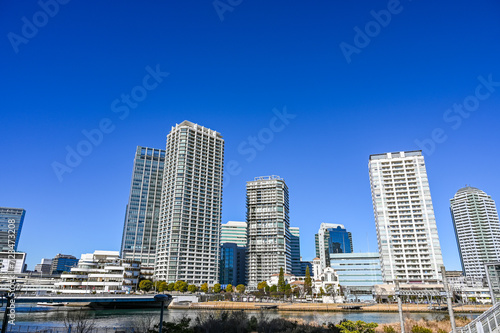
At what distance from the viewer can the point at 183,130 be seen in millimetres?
152500

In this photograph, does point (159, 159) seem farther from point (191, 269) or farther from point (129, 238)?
point (191, 269)

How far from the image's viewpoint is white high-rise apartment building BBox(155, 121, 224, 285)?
13388 cm

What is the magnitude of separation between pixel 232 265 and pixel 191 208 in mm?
57665

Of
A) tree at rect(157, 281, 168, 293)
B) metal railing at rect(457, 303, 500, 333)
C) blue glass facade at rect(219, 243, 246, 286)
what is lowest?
tree at rect(157, 281, 168, 293)

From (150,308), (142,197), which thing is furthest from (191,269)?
(142,197)

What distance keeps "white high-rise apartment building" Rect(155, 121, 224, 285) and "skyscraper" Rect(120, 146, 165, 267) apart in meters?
26.3

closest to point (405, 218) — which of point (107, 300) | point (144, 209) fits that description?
point (107, 300)

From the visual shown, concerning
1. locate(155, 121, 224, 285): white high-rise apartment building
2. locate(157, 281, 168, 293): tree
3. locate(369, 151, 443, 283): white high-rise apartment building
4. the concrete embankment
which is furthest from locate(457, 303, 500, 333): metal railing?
locate(155, 121, 224, 285): white high-rise apartment building

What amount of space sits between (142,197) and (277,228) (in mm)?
74099

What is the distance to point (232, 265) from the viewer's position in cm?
18338

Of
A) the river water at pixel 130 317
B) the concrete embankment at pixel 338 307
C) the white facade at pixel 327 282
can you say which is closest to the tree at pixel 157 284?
the concrete embankment at pixel 338 307

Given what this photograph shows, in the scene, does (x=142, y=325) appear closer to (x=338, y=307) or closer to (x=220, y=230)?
(x=338, y=307)

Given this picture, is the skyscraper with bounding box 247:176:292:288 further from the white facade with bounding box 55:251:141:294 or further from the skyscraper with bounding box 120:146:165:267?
the white facade with bounding box 55:251:141:294

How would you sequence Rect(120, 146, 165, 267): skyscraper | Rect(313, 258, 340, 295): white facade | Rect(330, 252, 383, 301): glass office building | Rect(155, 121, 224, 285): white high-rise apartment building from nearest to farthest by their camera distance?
1. Rect(330, 252, 383, 301): glass office building
2. Rect(313, 258, 340, 295): white facade
3. Rect(155, 121, 224, 285): white high-rise apartment building
4. Rect(120, 146, 165, 267): skyscraper
